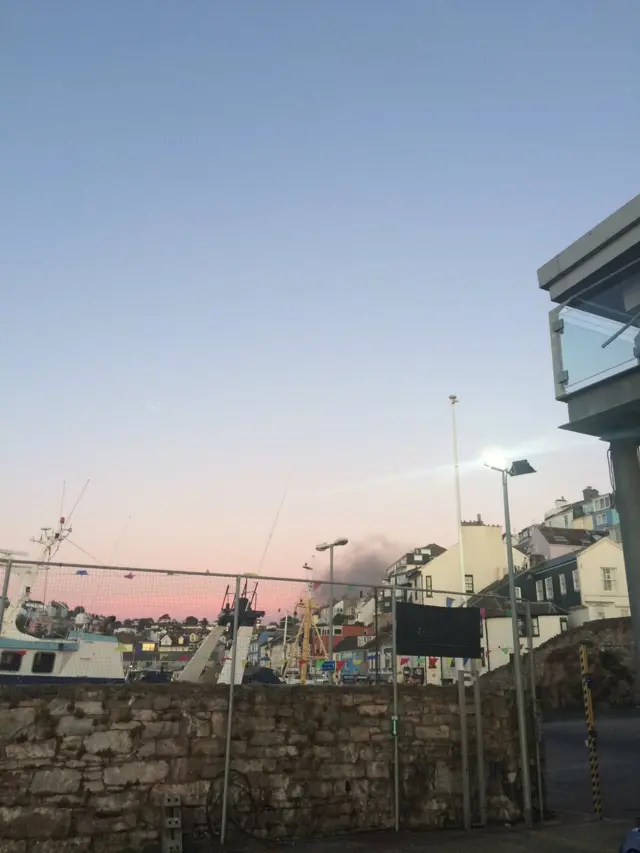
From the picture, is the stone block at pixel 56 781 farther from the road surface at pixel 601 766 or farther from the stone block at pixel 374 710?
the road surface at pixel 601 766

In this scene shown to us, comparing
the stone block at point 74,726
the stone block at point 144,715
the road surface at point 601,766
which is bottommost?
the road surface at point 601,766

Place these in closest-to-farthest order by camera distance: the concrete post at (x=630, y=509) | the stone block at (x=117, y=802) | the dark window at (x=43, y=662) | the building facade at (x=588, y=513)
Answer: the stone block at (x=117, y=802) < the concrete post at (x=630, y=509) < the dark window at (x=43, y=662) < the building facade at (x=588, y=513)

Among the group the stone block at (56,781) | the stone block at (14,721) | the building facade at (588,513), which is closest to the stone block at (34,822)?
the stone block at (56,781)

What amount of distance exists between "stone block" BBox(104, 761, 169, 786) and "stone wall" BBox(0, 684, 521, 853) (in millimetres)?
16

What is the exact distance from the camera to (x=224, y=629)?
1167 cm

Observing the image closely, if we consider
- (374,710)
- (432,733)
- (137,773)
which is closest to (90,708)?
(137,773)

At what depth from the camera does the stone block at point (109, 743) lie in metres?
9.38

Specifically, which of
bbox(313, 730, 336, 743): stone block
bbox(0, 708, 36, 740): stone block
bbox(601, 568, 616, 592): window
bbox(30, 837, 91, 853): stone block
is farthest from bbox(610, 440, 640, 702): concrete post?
bbox(601, 568, 616, 592): window

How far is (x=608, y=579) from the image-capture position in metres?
47.8

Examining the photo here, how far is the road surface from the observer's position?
1297cm

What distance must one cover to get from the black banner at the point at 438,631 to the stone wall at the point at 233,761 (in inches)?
29.6

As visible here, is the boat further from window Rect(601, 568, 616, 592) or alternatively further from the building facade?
the building facade

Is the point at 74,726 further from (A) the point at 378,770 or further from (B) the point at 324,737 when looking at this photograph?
(A) the point at 378,770

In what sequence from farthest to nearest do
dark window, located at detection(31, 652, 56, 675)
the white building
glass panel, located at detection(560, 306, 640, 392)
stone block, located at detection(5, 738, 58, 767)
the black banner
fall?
1. the white building
2. dark window, located at detection(31, 652, 56, 675)
3. the black banner
4. glass panel, located at detection(560, 306, 640, 392)
5. stone block, located at detection(5, 738, 58, 767)
